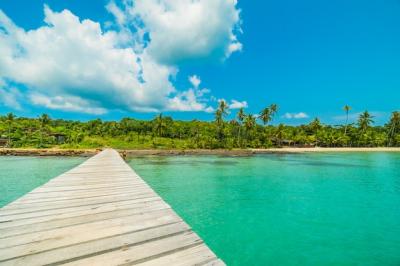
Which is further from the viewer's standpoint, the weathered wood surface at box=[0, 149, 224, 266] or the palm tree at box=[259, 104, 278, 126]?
the palm tree at box=[259, 104, 278, 126]

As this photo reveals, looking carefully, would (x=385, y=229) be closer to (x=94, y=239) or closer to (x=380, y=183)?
(x=94, y=239)

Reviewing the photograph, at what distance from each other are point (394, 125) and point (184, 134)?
65.5 metres

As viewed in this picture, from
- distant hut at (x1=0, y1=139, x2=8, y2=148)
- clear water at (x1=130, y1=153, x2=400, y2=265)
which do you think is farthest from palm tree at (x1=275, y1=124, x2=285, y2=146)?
distant hut at (x1=0, y1=139, x2=8, y2=148)

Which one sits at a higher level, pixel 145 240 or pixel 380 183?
pixel 145 240

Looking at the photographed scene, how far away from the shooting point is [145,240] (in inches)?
102

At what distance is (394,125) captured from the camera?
69.2 metres

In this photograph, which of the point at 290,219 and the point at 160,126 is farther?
the point at 160,126

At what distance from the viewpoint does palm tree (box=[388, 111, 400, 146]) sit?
67.8m

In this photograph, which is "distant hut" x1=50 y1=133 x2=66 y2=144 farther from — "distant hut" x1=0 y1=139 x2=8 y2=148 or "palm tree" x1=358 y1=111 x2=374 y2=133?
"palm tree" x1=358 y1=111 x2=374 y2=133

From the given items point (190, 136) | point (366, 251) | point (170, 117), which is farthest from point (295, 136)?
point (366, 251)

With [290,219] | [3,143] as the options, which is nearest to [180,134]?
[3,143]

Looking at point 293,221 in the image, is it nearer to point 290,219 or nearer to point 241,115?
Result: point 290,219

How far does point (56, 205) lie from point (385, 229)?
32.0 ft

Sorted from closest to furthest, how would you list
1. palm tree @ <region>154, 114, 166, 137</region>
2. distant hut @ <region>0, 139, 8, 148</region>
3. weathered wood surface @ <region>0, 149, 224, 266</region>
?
weathered wood surface @ <region>0, 149, 224, 266</region> < distant hut @ <region>0, 139, 8, 148</region> < palm tree @ <region>154, 114, 166, 137</region>
